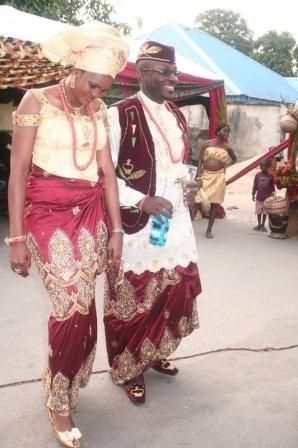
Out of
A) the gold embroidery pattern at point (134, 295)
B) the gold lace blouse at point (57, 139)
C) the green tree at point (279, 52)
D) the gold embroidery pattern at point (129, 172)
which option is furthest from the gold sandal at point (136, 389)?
the green tree at point (279, 52)

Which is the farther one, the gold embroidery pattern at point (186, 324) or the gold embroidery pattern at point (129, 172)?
the gold embroidery pattern at point (186, 324)

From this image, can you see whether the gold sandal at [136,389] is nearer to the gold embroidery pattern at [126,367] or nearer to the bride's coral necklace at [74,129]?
the gold embroidery pattern at [126,367]

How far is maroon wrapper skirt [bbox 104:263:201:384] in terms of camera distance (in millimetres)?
2832

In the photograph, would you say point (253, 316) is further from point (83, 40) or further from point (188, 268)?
point (83, 40)

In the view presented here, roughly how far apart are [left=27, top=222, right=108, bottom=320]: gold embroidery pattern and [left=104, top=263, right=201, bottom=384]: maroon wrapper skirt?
19.7 inches

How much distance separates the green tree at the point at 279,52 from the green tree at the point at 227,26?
330 centimetres

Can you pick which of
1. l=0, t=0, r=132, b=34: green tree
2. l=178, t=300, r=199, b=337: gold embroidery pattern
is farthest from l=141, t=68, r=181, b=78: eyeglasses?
l=0, t=0, r=132, b=34: green tree

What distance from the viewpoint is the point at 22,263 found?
2203 millimetres

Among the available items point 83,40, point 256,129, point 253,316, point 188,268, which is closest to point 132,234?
point 188,268

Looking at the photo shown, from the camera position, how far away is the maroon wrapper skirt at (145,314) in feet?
9.29

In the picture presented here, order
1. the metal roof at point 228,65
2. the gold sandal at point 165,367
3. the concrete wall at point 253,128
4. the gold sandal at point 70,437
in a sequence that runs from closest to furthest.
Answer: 1. the gold sandal at point 70,437
2. the gold sandal at point 165,367
3. the metal roof at point 228,65
4. the concrete wall at point 253,128

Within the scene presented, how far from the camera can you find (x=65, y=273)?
88.6 inches

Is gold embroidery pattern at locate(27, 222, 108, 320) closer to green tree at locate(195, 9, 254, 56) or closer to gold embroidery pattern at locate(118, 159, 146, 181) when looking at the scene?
gold embroidery pattern at locate(118, 159, 146, 181)

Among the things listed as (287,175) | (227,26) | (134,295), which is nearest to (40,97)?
(134,295)
